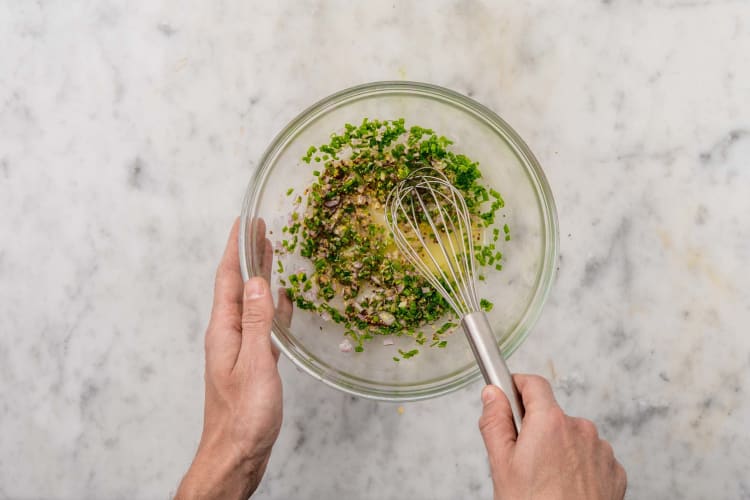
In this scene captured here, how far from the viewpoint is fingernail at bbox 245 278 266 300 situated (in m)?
1.36

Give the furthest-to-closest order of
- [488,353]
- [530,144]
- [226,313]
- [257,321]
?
1. [530,144]
2. [226,313]
3. [257,321]
4. [488,353]

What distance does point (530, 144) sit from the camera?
1.62 metres

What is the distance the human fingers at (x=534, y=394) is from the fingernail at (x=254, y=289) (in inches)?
23.3

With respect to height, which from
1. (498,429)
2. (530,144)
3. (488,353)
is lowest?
(498,429)

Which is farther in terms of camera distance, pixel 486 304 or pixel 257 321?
pixel 486 304

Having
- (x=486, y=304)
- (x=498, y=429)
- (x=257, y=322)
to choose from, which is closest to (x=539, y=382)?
(x=498, y=429)

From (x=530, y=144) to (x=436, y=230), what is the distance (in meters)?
0.40

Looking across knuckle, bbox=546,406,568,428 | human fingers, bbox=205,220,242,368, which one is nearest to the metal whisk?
knuckle, bbox=546,406,568,428

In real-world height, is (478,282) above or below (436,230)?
below

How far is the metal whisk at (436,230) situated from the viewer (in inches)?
54.7

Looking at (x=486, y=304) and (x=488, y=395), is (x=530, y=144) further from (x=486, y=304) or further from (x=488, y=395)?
(x=488, y=395)

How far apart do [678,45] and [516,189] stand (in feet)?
2.14

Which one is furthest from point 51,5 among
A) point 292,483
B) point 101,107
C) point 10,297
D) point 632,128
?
point 632,128

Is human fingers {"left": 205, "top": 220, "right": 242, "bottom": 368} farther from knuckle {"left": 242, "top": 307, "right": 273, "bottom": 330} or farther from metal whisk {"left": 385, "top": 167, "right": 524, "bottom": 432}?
metal whisk {"left": 385, "top": 167, "right": 524, "bottom": 432}
